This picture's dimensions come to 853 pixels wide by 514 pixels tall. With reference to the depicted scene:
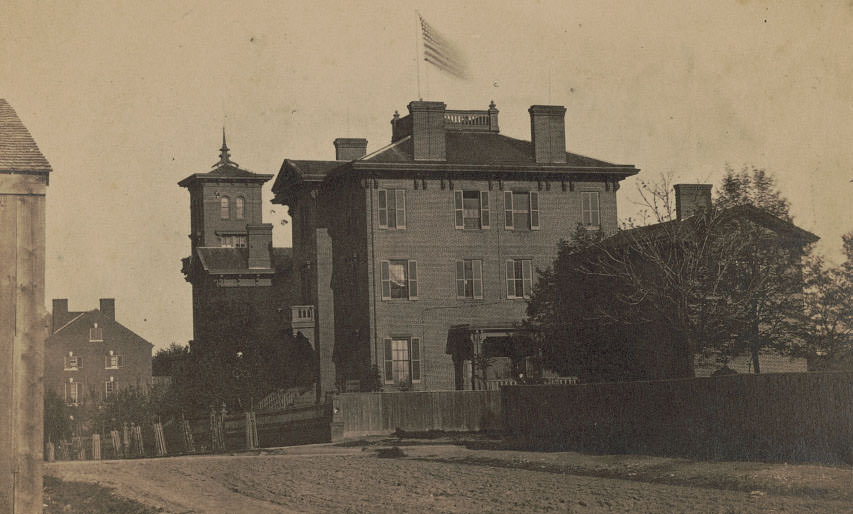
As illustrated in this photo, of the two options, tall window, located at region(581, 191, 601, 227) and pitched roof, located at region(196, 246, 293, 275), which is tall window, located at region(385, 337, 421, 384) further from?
pitched roof, located at region(196, 246, 293, 275)

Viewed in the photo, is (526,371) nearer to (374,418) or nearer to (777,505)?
(374,418)

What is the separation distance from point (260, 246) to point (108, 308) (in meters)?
Result: 18.8

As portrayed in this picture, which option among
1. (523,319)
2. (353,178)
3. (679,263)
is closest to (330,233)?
(353,178)

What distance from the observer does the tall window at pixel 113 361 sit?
Answer: 3118 inches

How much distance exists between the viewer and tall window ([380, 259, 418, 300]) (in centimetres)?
4769

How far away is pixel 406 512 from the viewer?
17500 mm

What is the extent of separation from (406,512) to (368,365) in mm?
29926

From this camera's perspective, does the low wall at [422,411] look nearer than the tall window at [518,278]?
Yes

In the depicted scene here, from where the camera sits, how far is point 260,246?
69.7 metres

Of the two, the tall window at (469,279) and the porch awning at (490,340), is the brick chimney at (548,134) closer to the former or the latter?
the tall window at (469,279)

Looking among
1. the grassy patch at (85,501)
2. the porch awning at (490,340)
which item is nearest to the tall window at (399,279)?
the porch awning at (490,340)

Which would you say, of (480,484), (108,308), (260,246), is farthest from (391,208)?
(108,308)

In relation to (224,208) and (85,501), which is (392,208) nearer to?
(85,501)

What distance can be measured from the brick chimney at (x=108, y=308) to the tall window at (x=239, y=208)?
1164 centimetres
